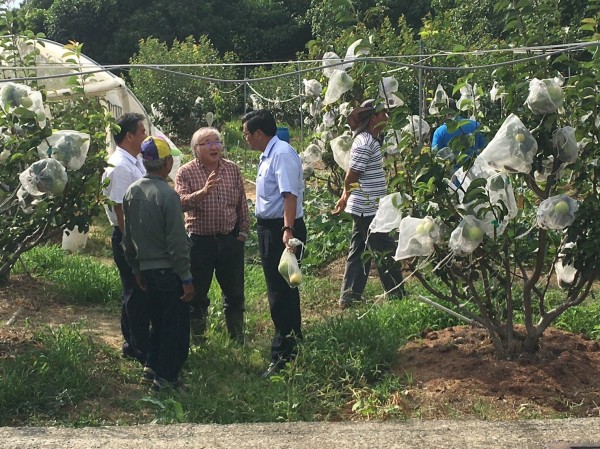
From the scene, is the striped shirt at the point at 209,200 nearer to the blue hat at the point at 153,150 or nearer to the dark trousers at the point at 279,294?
the dark trousers at the point at 279,294

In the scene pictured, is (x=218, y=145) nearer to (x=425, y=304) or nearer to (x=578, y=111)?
(x=425, y=304)

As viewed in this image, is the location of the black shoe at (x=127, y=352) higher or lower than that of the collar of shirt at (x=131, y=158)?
lower

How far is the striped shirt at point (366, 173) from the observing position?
6664 millimetres

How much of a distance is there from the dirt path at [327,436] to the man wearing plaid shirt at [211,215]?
1.66m

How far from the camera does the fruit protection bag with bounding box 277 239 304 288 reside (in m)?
5.17

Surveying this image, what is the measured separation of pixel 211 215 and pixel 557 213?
2312 mm

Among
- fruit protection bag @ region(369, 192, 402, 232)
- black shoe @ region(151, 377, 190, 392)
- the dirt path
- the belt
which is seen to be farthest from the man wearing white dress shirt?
fruit protection bag @ region(369, 192, 402, 232)

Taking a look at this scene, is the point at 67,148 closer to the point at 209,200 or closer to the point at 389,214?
the point at 209,200

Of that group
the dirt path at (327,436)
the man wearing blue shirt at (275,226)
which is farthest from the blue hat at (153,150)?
the dirt path at (327,436)

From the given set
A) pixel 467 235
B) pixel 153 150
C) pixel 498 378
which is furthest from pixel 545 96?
pixel 153 150

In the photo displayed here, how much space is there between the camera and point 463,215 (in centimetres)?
486

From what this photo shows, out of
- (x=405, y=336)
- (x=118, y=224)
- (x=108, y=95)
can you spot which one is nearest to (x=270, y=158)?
(x=118, y=224)

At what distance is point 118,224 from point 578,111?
2.91 metres

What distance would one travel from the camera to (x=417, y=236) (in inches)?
190
